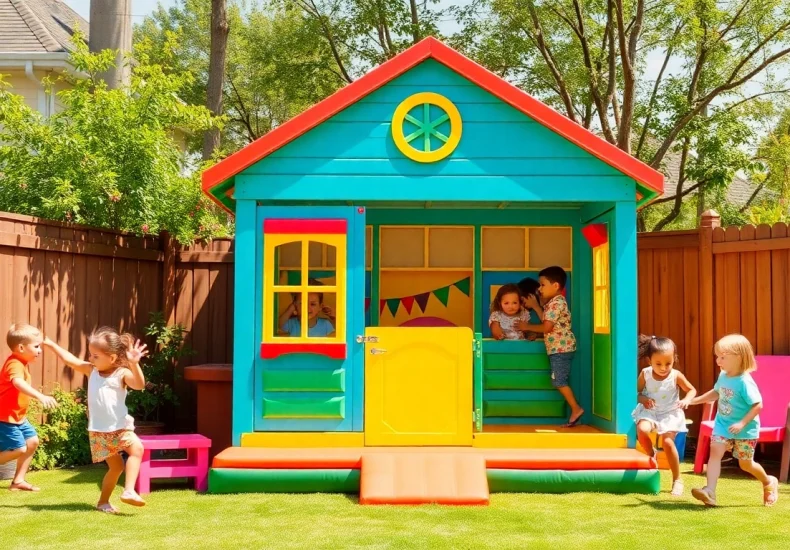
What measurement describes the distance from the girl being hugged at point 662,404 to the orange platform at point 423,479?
4.53 ft

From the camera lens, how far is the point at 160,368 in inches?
415

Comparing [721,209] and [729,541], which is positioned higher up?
[721,209]

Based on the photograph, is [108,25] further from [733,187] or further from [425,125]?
[733,187]

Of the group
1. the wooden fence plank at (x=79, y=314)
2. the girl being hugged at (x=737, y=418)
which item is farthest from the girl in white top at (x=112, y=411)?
the girl being hugged at (x=737, y=418)

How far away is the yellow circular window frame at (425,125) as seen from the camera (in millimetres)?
8172

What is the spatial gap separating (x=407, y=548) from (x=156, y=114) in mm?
6858

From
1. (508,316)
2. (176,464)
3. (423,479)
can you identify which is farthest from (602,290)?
(176,464)

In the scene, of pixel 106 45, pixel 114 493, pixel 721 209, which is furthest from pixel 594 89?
pixel 114 493

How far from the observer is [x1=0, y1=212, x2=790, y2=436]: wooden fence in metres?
8.72

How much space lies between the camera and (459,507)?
22.9ft

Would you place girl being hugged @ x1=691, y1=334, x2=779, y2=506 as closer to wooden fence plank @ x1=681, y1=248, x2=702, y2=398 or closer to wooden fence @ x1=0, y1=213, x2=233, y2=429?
wooden fence plank @ x1=681, y1=248, x2=702, y2=398

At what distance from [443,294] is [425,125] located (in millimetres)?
2576

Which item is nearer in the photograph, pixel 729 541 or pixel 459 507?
pixel 729 541

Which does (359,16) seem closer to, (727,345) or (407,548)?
(727,345)
